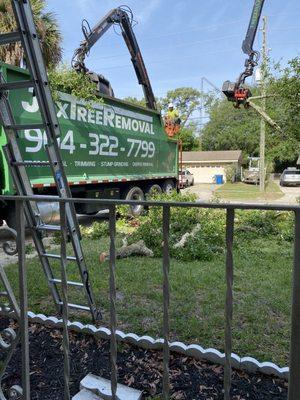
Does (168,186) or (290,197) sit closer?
(168,186)

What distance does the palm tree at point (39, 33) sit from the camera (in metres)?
11.4

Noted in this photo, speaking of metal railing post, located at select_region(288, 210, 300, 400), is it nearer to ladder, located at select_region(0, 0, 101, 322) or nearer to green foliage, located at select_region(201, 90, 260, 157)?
ladder, located at select_region(0, 0, 101, 322)

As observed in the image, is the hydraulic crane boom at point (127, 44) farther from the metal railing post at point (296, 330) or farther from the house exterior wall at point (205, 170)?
the house exterior wall at point (205, 170)

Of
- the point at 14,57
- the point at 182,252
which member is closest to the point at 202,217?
the point at 182,252

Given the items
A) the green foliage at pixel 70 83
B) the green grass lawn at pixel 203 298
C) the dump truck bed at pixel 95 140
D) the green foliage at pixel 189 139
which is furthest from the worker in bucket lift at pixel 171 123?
the green foliage at pixel 189 139

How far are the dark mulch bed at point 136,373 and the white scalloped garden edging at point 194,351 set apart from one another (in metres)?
0.04

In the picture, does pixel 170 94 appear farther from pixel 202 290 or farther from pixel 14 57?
pixel 202 290

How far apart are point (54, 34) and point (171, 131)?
5.15 metres

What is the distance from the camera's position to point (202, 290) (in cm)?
431

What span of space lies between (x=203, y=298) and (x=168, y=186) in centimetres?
937

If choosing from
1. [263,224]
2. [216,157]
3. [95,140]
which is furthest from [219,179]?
[263,224]

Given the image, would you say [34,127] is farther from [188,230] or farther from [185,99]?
[185,99]

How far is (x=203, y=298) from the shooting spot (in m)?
4.04

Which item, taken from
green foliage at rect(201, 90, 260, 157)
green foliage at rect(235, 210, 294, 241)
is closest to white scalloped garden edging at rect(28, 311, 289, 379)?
green foliage at rect(235, 210, 294, 241)
